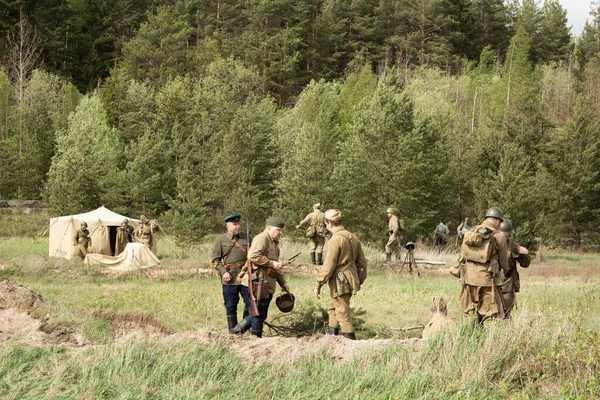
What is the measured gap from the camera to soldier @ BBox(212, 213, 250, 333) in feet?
32.0

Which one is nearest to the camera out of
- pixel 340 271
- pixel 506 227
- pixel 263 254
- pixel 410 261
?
pixel 340 271

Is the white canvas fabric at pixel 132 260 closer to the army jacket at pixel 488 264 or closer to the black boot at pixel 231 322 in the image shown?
the black boot at pixel 231 322

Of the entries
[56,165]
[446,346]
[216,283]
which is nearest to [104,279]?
[216,283]

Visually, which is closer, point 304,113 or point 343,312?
point 343,312

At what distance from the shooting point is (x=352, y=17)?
7256 cm

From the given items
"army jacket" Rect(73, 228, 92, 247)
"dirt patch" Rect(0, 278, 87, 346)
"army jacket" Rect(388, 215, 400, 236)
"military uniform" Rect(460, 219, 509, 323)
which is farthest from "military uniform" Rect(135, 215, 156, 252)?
"military uniform" Rect(460, 219, 509, 323)

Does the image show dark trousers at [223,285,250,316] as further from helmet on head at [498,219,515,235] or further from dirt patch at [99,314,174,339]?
helmet on head at [498,219,515,235]

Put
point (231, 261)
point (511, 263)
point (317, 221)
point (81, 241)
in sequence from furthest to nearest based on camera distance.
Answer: point (81, 241) → point (317, 221) → point (231, 261) → point (511, 263)

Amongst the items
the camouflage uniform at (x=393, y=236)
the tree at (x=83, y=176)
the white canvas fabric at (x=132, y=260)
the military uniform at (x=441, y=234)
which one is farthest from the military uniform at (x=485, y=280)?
the tree at (x=83, y=176)

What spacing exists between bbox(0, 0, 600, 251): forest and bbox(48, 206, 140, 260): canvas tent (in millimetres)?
3226

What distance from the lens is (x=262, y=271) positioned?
9227 millimetres

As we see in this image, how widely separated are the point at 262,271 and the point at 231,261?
0.74m

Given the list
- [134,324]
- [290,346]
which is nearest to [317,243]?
[134,324]

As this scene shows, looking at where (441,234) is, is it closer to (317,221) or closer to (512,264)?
(317,221)
